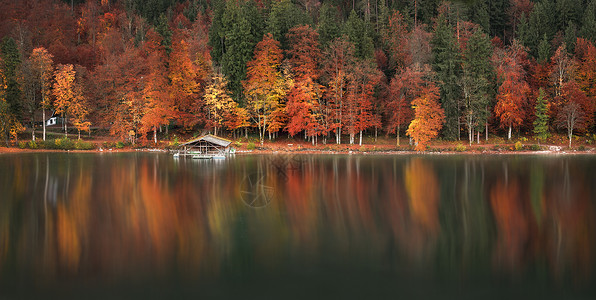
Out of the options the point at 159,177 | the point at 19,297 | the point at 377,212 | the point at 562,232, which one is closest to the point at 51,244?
the point at 19,297

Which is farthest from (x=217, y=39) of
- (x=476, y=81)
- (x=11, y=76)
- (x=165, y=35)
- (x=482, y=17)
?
(x=482, y=17)

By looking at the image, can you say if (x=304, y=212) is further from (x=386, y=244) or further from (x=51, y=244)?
(x=51, y=244)

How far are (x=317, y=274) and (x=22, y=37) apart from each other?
78620mm

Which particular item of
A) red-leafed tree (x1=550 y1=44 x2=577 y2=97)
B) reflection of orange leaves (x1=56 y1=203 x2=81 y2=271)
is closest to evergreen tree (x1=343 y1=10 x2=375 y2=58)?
red-leafed tree (x1=550 y1=44 x2=577 y2=97)

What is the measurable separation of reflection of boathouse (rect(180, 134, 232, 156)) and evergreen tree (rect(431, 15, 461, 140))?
27.1 m

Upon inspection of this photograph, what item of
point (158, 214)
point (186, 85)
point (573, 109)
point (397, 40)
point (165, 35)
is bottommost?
point (158, 214)

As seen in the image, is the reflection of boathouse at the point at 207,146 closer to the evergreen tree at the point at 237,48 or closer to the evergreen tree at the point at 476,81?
the evergreen tree at the point at 237,48

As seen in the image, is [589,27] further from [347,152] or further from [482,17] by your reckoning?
[347,152]

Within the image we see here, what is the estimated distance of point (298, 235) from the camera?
61.5ft

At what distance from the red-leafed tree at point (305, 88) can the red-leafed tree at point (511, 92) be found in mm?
21990

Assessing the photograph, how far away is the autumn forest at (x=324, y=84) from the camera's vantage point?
5656cm

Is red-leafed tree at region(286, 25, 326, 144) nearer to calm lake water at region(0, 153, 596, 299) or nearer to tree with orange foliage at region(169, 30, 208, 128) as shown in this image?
tree with orange foliage at region(169, 30, 208, 128)

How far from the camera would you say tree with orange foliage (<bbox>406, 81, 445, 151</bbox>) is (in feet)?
174

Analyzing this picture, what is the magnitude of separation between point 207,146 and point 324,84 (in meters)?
18.3
